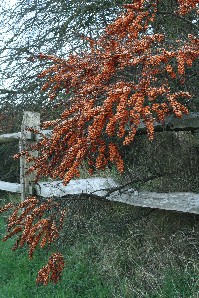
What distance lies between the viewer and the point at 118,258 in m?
3.99

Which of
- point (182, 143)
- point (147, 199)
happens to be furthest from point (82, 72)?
point (182, 143)

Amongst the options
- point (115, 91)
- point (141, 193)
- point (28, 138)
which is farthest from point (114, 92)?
point (28, 138)

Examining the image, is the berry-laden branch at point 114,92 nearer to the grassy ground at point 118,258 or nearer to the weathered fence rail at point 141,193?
the weathered fence rail at point 141,193

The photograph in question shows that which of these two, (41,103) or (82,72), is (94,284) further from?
(41,103)

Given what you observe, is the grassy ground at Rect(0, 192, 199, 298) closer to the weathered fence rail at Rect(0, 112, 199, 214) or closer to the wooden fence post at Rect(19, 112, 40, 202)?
the weathered fence rail at Rect(0, 112, 199, 214)

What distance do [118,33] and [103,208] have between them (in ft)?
8.28

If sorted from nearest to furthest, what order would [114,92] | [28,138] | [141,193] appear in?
[114,92] < [141,193] < [28,138]

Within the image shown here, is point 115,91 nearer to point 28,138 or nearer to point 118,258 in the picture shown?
point 118,258

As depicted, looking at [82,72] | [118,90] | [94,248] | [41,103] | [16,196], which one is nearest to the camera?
[118,90]

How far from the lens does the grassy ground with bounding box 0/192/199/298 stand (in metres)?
3.38

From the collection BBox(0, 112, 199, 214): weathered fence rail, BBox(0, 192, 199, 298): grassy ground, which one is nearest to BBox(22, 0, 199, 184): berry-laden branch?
BBox(0, 112, 199, 214): weathered fence rail

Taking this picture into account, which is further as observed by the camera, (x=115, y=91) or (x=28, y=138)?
(x=28, y=138)

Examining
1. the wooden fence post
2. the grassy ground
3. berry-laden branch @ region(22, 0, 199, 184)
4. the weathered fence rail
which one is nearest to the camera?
berry-laden branch @ region(22, 0, 199, 184)

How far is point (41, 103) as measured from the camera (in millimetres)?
6879
